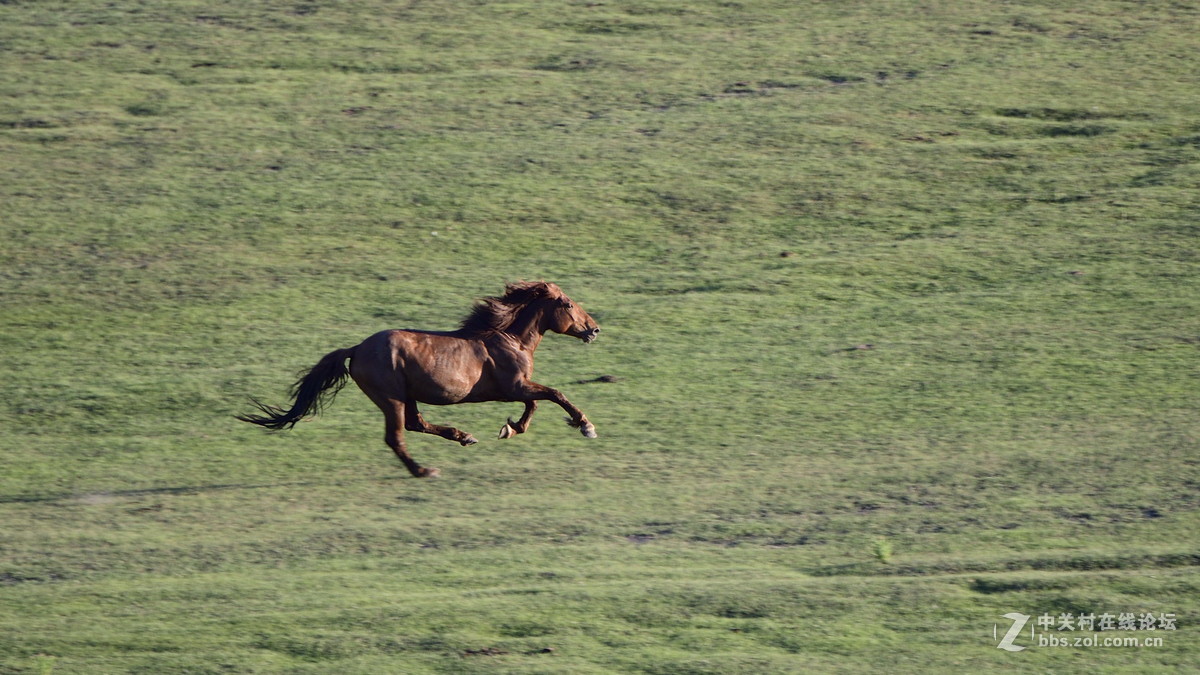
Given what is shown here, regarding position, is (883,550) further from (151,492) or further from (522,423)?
(151,492)

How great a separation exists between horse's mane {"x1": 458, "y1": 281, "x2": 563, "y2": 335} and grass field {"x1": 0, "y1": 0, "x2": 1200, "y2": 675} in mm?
750

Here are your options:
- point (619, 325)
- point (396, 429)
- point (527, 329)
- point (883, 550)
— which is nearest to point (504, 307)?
point (527, 329)

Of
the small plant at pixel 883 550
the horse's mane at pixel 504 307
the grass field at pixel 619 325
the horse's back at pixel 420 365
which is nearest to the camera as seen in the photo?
the grass field at pixel 619 325

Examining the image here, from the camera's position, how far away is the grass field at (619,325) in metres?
6.71

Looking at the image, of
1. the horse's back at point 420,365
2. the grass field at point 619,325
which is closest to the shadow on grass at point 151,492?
the grass field at point 619,325

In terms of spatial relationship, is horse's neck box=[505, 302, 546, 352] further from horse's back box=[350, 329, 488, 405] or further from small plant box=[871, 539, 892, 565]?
small plant box=[871, 539, 892, 565]

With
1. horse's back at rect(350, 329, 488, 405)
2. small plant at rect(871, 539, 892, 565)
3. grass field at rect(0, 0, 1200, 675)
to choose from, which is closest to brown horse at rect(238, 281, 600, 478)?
horse's back at rect(350, 329, 488, 405)

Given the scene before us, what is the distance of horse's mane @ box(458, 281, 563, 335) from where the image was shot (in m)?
8.55

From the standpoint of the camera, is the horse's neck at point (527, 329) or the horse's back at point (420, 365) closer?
the horse's back at point (420, 365)

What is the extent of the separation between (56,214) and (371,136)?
2.95 meters

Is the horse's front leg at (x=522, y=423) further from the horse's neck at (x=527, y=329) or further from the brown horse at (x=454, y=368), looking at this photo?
the horse's neck at (x=527, y=329)

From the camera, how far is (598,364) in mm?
9992

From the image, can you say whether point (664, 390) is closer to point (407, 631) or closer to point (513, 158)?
point (407, 631)

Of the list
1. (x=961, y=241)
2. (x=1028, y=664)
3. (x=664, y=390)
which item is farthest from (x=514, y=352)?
(x=961, y=241)
